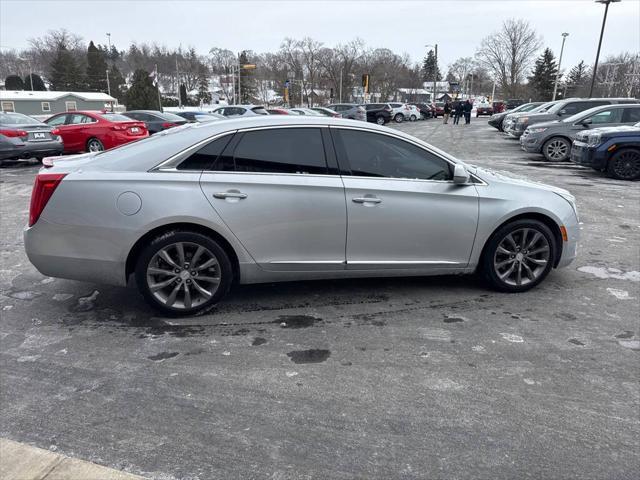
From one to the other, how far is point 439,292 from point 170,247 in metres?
2.46

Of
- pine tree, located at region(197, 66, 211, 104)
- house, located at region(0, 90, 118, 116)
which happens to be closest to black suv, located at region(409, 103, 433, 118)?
house, located at region(0, 90, 118, 116)

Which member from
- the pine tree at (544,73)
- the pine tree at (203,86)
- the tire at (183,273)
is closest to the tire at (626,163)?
the tire at (183,273)

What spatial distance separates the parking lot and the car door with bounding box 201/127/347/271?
53 centimetres

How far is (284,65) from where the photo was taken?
87.7m

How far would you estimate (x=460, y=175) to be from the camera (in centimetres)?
424

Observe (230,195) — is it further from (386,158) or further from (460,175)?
(460,175)

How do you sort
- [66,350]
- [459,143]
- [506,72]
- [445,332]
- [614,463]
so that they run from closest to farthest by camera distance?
[614,463] < [66,350] < [445,332] < [459,143] < [506,72]

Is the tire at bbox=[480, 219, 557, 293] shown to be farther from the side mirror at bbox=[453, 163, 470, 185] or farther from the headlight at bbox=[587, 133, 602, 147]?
the headlight at bbox=[587, 133, 602, 147]

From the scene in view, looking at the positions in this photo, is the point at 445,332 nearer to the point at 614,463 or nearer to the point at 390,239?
the point at 390,239

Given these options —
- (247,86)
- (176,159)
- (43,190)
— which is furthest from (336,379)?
(247,86)

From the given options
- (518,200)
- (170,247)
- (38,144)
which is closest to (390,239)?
(518,200)

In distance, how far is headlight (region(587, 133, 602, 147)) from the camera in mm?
11531

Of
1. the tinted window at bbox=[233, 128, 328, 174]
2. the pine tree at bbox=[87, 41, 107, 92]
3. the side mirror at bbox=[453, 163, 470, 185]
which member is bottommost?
the side mirror at bbox=[453, 163, 470, 185]

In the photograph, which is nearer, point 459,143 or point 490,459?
point 490,459
